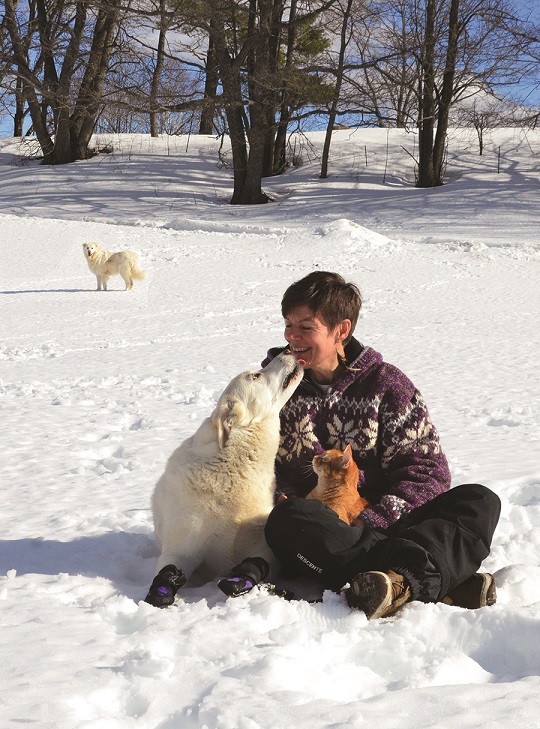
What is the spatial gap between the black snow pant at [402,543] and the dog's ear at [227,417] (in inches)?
14.6

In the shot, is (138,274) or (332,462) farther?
(138,274)

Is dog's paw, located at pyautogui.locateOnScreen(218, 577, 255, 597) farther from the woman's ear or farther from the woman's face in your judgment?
the woman's ear

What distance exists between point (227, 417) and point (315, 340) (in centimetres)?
54

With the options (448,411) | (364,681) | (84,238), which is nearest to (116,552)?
(364,681)

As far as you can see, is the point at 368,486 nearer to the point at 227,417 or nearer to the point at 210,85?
the point at 227,417

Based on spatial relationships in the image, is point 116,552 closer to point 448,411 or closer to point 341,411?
point 341,411

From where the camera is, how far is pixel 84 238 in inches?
656

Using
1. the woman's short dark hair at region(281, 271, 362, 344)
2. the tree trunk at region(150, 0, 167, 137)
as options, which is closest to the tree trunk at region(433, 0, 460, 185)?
the tree trunk at region(150, 0, 167, 137)

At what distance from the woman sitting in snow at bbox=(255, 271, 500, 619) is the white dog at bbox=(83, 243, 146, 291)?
9743mm

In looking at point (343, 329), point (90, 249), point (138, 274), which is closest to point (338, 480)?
point (343, 329)

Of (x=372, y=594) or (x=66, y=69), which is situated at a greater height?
(x=66, y=69)

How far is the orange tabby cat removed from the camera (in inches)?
126

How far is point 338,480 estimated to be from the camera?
3229 millimetres

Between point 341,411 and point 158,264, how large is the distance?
11.8 meters
